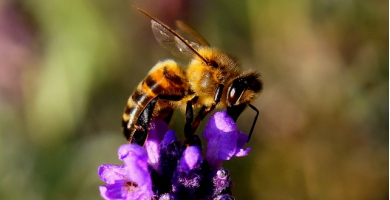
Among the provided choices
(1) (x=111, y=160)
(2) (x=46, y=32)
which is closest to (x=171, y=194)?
(1) (x=111, y=160)

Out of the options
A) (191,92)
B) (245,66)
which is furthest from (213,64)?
(245,66)

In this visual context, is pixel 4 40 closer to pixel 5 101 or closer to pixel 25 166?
pixel 5 101

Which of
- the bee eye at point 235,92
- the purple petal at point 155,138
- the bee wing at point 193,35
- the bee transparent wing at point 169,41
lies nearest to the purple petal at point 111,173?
the purple petal at point 155,138

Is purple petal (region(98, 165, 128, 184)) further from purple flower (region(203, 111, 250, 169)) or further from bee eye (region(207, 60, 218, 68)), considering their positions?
bee eye (region(207, 60, 218, 68))

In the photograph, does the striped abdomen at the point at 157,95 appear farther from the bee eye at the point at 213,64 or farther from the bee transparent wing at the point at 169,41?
the bee transparent wing at the point at 169,41

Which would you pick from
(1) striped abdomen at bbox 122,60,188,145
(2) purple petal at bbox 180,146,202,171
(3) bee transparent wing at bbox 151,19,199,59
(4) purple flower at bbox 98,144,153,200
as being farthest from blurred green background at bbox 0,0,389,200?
(2) purple petal at bbox 180,146,202,171

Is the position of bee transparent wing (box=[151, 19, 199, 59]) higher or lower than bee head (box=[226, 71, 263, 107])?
higher
